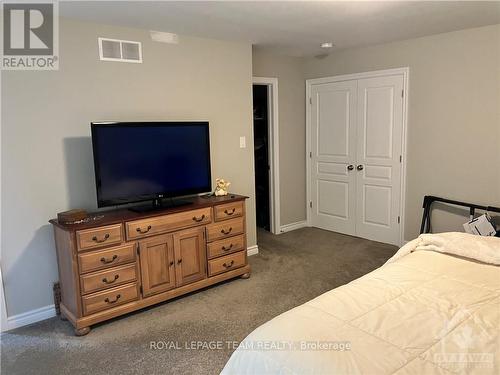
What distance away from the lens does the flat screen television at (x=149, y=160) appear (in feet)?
9.62

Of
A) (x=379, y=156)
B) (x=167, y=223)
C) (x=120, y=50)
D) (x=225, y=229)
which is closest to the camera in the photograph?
(x=167, y=223)

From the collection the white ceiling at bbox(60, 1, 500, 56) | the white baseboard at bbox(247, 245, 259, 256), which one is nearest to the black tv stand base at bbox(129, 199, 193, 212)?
the white baseboard at bbox(247, 245, 259, 256)

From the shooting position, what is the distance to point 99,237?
276 cm

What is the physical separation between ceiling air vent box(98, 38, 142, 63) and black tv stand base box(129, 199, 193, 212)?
1259 mm

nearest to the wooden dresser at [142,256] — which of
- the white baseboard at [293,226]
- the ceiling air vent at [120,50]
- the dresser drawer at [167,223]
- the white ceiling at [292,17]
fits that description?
the dresser drawer at [167,223]

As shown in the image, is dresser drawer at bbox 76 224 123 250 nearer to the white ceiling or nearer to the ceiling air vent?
the ceiling air vent

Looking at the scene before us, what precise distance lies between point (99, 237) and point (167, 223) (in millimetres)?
546

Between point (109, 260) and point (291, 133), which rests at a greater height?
point (291, 133)

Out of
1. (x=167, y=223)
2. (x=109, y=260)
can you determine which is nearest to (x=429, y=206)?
(x=167, y=223)

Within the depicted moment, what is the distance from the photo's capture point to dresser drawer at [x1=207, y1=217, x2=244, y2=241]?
3412mm

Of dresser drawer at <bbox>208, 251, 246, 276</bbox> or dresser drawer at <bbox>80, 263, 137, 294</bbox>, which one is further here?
dresser drawer at <bbox>208, 251, 246, 276</bbox>

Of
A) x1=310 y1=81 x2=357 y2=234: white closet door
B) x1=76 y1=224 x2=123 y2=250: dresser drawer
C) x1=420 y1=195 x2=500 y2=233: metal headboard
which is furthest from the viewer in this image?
x1=310 y1=81 x2=357 y2=234: white closet door

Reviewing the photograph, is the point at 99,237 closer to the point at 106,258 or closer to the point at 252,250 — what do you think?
the point at 106,258

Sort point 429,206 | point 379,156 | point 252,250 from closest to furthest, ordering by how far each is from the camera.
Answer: point 429,206
point 252,250
point 379,156
